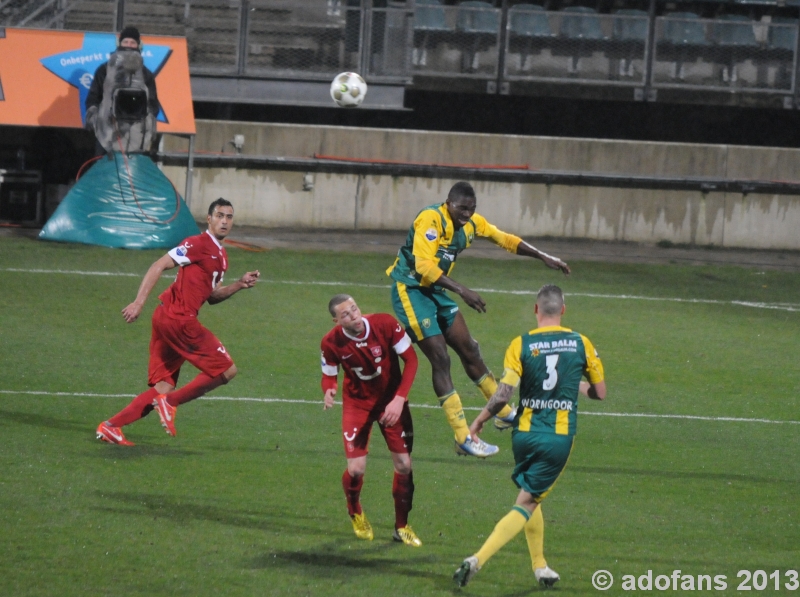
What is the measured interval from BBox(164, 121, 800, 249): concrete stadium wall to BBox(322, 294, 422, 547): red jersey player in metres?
14.1

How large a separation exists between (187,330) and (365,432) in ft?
8.38

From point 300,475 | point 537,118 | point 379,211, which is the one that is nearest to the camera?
point 300,475

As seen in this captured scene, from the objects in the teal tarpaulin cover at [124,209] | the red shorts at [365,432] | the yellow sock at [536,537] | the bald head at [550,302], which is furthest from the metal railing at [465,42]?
the yellow sock at [536,537]

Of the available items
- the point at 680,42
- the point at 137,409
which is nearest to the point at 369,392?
the point at 137,409

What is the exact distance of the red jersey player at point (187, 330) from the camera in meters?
9.52

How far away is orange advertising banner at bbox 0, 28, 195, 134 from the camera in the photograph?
19.4 meters

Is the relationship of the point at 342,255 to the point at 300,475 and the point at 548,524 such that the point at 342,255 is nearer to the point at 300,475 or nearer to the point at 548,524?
the point at 300,475

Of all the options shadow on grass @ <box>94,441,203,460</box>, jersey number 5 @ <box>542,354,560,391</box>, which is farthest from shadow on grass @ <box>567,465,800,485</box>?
shadow on grass @ <box>94,441,203,460</box>

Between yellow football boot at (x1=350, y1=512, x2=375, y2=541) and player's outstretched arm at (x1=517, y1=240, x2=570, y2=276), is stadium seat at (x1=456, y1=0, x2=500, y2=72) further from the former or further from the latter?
yellow football boot at (x1=350, y1=512, x2=375, y2=541)

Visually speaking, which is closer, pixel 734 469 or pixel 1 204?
pixel 734 469

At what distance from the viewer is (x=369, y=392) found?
7.70 metres

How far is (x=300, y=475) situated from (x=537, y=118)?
62.6 feet

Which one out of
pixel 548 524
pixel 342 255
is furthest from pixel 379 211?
pixel 548 524

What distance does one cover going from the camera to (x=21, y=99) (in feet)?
63.9
